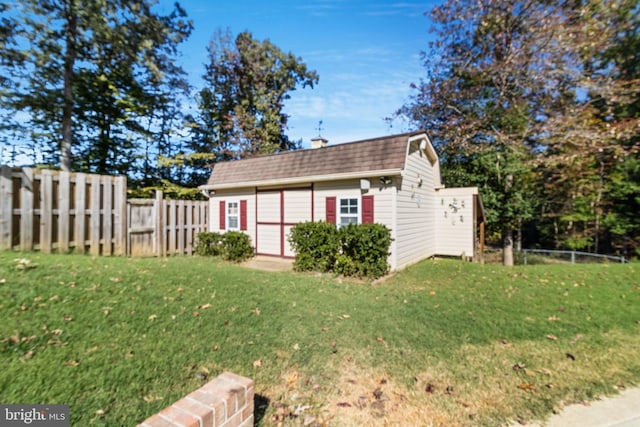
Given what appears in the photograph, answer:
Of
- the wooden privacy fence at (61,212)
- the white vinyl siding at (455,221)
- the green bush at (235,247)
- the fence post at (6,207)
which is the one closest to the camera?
the fence post at (6,207)

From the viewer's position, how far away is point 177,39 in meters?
16.1

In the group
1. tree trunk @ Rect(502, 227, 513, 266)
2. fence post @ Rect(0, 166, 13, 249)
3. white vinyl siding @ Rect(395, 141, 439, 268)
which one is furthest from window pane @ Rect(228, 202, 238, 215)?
tree trunk @ Rect(502, 227, 513, 266)

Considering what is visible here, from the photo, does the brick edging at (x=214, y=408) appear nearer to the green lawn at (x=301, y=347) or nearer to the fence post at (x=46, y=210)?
the green lawn at (x=301, y=347)

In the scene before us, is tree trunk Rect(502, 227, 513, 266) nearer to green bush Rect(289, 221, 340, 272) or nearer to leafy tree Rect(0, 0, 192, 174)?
green bush Rect(289, 221, 340, 272)

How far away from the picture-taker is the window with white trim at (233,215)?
1162cm

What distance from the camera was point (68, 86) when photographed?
12.8m

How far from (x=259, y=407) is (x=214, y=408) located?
2.79ft

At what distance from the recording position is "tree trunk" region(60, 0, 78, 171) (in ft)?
40.4

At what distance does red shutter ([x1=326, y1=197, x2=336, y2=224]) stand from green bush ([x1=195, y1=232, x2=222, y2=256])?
416 cm

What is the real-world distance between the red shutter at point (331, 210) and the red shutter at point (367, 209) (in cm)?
97

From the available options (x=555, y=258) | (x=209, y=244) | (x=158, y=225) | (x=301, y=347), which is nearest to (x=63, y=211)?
(x=158, y=225)

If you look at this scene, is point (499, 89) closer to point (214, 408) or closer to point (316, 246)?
point (316, 246)

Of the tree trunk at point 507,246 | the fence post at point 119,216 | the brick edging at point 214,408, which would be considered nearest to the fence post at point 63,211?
the fence post at point 119,216

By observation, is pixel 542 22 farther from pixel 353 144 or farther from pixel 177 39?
pixel 177 39
